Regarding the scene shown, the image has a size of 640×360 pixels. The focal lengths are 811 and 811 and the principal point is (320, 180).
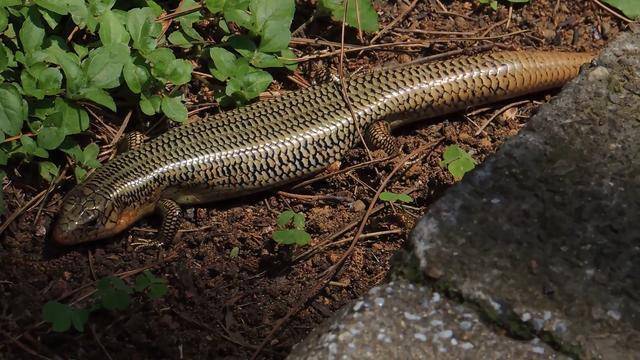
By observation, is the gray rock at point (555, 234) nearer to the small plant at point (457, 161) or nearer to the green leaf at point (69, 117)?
the small plant at point (457, 161)

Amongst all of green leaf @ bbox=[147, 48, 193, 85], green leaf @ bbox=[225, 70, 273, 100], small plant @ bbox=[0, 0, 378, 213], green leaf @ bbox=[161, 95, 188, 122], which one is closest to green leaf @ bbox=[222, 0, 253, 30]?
small plant @ bbox=[0, 0, 378, 213]

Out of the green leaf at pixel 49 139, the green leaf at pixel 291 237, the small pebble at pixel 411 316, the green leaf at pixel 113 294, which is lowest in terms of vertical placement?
the green leaf at pixel 113 294

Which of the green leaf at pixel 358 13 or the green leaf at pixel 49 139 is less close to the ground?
the green leaf at pixel 358 13

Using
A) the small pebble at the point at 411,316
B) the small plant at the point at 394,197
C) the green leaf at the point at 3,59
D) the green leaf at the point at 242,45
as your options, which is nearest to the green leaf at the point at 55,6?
the green leaf at the point at 3,59

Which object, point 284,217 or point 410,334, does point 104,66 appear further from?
point 410,334

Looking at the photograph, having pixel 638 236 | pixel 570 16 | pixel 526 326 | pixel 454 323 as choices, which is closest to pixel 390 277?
pixel 454 323

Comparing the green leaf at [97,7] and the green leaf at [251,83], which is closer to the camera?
the green leaf at [97,7]

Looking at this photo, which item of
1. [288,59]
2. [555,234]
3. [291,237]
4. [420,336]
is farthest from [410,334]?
[288,59]

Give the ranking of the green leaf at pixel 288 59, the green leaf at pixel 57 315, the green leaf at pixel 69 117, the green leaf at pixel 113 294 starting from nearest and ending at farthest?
the green leaf at pixel 57 315, the green leaf at pixel 113 294, the green leaf at pixel 69 117, the green leaf at pixel 288 59
